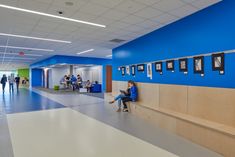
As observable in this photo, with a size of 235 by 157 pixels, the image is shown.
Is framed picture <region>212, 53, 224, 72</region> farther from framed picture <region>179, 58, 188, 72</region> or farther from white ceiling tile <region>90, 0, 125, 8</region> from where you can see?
white ceiling tile <region>90, 0, 125, 8</region>

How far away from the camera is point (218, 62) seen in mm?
3746

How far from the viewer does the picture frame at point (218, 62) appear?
3.66 metres

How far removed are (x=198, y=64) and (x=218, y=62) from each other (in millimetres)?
512

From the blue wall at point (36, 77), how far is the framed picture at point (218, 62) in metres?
24.0

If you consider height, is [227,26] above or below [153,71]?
above

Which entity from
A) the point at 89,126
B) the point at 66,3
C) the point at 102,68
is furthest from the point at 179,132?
the point at 102,68

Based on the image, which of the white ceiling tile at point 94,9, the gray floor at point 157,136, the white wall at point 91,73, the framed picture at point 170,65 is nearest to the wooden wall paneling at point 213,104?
the gray floor at point 157,136

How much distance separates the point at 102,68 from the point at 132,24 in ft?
32.9

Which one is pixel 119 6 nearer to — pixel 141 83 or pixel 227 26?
pixel 227 26

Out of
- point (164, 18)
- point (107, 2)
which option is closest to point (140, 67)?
point (164, 18)

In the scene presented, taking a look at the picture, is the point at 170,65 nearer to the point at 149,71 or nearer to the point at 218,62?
the point at 149,71

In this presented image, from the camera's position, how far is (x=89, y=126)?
14.7 ft

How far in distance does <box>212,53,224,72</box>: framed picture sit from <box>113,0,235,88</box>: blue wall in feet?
0.27

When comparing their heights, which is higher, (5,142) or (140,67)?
(140,67)
